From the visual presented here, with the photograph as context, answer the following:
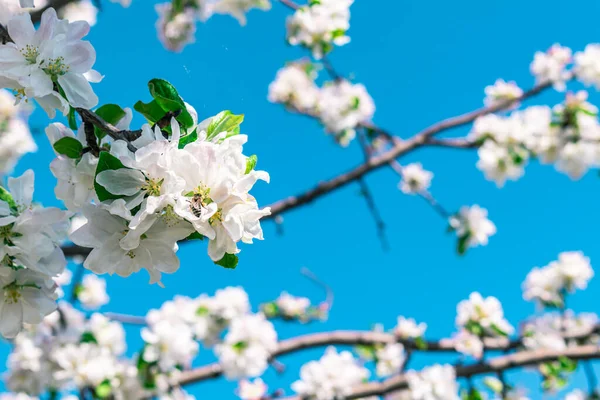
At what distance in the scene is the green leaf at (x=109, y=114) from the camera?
27.6 inches

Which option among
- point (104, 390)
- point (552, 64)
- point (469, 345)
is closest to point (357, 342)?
point (469, 345)

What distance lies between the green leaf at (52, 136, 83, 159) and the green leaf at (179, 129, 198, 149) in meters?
0.14

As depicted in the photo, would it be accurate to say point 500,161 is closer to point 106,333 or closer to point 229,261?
point 106,333

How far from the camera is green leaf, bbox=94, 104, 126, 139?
0.70 metres

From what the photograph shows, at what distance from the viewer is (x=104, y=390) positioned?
264 centimetres

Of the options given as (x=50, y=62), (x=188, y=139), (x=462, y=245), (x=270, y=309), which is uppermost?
(x=270, y=309)

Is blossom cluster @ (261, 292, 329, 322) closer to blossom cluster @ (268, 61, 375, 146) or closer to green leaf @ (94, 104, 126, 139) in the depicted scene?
blossom cluster @ (268, 61, 375, 146)

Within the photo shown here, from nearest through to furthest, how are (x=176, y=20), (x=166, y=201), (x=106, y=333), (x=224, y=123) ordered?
(x=166, y=201) < (x=224, y=123) < (x=176, y=20) < (x=106, y=333)

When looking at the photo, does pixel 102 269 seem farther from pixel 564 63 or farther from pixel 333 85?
pixel 564 63

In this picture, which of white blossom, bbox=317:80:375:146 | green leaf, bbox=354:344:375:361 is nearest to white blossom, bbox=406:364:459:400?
green leaf, bbox=354:344:375:361

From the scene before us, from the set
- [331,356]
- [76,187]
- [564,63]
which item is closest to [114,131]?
[76,187]

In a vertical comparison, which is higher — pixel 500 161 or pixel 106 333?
pixel 500 161

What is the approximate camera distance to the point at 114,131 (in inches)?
25.7

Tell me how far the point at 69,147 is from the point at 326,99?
10.1ft
